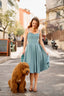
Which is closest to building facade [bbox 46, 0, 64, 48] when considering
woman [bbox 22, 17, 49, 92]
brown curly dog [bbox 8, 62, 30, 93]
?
woman [bbox 22, 17, 49, 92]

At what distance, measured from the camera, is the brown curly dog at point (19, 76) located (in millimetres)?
4703

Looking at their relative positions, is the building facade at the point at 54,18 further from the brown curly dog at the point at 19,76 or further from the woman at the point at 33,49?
the brown curly dog at the point at 19,76

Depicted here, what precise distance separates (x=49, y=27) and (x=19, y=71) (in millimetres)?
54468

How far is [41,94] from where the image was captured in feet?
16.8

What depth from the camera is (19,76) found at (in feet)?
15.8

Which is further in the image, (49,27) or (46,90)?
(49,27)

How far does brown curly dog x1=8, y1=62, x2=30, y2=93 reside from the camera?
4.70 meters

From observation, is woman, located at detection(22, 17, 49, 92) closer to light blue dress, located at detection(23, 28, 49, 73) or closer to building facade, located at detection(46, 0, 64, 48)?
light blue dress, located at detection(23, 28, 49, 73)

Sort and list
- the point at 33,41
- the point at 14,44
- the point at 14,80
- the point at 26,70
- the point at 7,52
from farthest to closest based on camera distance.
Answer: the point at 14,44 < the point at 7,52 < the point at 33,41 < the point at 14,80 < the point at 26,70

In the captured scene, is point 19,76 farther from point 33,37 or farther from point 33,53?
point 33,37

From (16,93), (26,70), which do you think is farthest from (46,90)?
(26,70)

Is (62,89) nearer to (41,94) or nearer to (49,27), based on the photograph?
(41,94)

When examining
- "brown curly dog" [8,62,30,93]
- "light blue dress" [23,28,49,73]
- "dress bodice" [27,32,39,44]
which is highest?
"dress bodice" [27,32,39,44]

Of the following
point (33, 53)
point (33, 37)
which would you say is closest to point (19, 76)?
point (33, 53)
